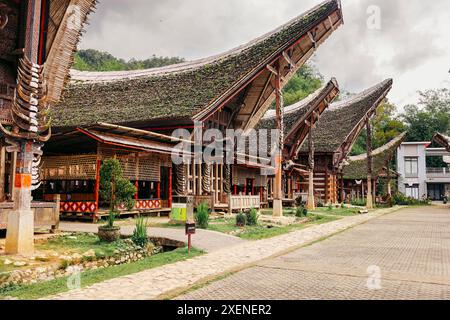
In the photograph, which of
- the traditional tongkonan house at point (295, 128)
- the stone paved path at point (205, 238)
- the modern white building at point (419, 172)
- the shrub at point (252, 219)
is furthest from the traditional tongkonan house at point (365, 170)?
the stone paved path at point (205, 238)

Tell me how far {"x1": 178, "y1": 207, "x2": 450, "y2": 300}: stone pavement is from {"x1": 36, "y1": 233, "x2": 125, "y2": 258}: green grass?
10.4ft

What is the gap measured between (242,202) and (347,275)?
1274 cm

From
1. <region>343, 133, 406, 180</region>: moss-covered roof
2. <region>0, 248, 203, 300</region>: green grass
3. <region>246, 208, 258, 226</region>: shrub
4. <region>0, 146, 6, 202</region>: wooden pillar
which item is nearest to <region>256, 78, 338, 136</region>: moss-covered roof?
<region>343, 133, 406, 180</region>: moss-covered roof

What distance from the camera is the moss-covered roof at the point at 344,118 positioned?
103 ft

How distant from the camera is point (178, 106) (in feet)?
57.3

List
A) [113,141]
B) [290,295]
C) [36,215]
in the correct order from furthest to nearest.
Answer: [113,141]
[36,215]
[290,295]

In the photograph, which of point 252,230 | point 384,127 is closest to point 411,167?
point 384,127

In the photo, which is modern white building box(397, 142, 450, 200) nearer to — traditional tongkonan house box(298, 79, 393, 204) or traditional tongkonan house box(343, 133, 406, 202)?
traditional tongkonan house box(343, 133, 406, 202)

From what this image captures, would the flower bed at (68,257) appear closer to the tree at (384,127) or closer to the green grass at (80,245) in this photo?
the green grass at (80,245)

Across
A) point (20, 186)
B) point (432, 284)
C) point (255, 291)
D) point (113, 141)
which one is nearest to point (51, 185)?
point (113, 141)

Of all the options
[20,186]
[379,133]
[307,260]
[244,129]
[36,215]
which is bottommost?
[307,260]
